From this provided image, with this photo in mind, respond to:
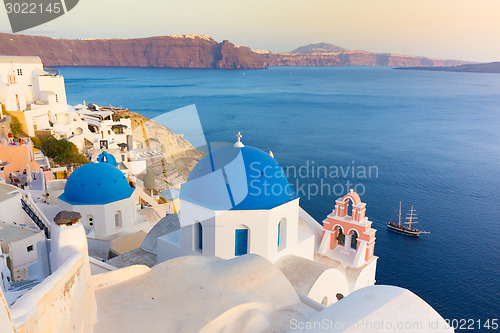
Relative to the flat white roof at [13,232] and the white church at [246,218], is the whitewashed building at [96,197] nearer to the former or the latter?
the flat white roof at [13,232]

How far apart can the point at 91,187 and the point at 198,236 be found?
734cm

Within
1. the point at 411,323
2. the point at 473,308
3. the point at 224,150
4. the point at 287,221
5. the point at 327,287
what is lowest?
the point at 473,308

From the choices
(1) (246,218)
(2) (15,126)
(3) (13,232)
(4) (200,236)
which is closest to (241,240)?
(1) (246,218)

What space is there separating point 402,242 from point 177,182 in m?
24.4

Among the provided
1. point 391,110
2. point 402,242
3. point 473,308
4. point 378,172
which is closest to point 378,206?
point 402,242

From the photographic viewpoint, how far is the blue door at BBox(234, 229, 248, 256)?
35.5 ft

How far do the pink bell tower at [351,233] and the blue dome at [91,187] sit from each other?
9.24 meters

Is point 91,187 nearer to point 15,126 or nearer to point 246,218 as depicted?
point 246,218

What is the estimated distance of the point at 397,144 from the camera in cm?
5506

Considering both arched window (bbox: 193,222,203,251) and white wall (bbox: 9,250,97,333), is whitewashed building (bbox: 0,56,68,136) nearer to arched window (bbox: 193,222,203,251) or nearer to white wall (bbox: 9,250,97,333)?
arched window (bbox: 193,222,203,251)

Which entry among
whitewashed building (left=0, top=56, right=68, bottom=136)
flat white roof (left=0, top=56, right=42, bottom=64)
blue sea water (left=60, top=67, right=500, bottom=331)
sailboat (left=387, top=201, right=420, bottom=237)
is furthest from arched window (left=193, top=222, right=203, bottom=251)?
flat white roof (left=0, top=56, right=42, bottom=64)

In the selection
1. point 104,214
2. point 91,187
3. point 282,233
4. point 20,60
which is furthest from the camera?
point 20,60

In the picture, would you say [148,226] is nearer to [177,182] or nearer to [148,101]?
[177,182]

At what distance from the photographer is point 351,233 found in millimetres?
15969
